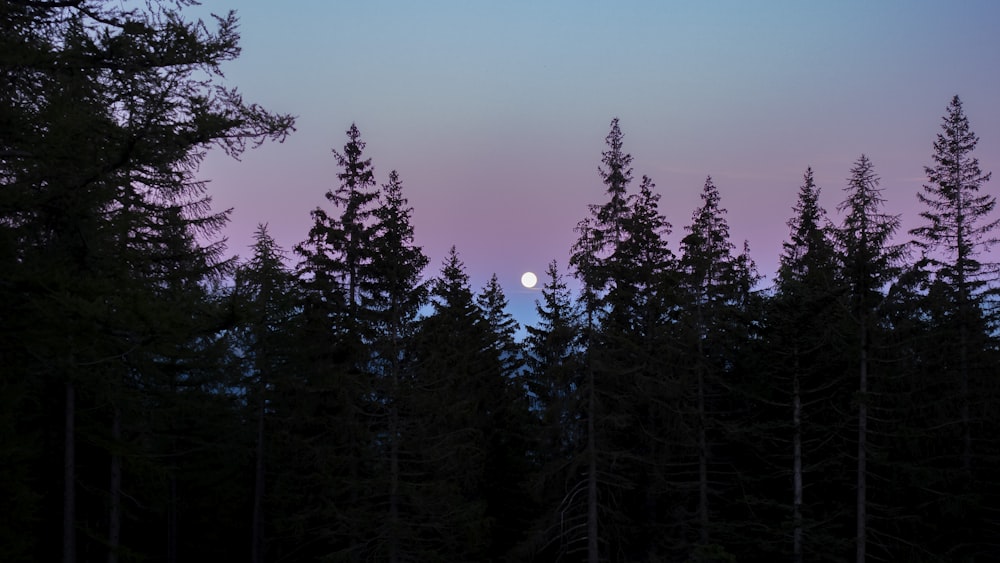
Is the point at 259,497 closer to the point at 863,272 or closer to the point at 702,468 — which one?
the point at 702,468

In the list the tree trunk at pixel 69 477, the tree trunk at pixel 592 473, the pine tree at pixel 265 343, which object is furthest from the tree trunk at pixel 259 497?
the tree trunk at pixel 592 473

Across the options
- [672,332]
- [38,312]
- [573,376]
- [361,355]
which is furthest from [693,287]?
[38,312]

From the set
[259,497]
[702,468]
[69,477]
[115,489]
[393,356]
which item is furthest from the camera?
[259,497]

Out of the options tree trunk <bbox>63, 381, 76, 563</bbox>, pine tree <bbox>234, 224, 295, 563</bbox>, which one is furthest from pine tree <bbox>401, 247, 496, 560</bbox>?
tree trunk <bbox>63, 381, 76, 563</bbox>

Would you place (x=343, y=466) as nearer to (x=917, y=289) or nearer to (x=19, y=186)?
(x=19, y=186)

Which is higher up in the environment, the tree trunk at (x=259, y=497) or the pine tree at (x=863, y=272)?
the pine tree at (x=863, y=272)

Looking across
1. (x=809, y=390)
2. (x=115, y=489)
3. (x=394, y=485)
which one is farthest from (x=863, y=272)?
(x=115, y=489)

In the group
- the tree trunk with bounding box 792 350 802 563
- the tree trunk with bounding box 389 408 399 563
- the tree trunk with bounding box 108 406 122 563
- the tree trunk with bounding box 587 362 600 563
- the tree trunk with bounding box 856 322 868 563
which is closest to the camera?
the tree trunk with bounding box 108 406 122 563

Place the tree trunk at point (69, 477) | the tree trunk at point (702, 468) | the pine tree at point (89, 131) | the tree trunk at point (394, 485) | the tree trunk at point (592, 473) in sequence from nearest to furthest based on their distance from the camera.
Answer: the pine tree at point (89, 131) → the tree trunk at point (69, 477) → the tree trunk at point (394, 485) → the tree trunk at point (592, 473) → the tree trunk at point (702, 468)

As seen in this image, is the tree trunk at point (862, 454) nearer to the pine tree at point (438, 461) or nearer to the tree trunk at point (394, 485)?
the pine tree at point (438, 461)

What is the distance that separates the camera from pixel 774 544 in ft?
82.5

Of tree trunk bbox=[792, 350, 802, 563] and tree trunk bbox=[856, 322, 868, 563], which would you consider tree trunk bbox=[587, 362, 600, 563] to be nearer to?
tree trunk bbox=[792, 350, 802, 563]

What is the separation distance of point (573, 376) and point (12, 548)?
16.9 metres

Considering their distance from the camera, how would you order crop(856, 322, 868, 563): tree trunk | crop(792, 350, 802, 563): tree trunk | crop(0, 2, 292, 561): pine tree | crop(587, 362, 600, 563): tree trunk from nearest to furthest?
crop(0, 2, 292, 561): pine tree → crop(856, 322, 868, 563): tree trunk → crop(587, 362, 600, 563): tree trunk → crop(792, 350, 802, 563): tree trunk
